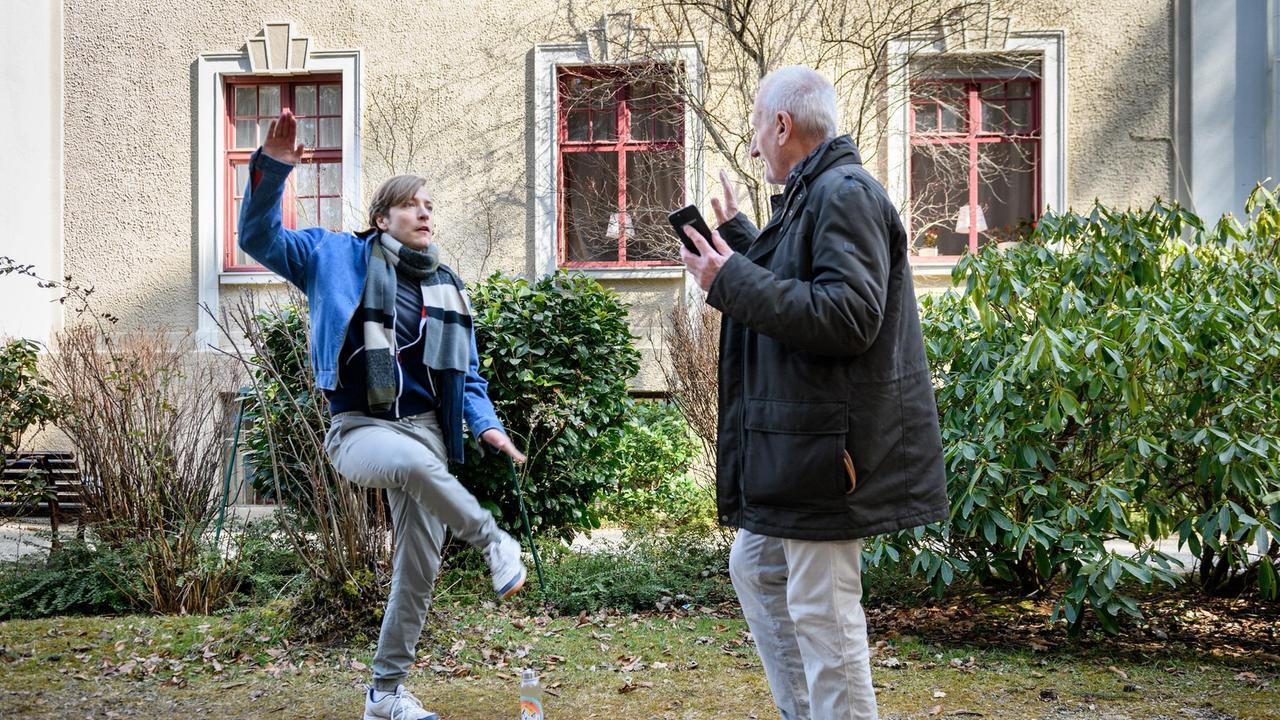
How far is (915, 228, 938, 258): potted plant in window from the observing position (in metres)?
11.2

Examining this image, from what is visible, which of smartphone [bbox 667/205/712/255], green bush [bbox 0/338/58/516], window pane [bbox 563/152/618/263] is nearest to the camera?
smartphone [bbox 667/205/712/255]

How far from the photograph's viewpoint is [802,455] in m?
2.65

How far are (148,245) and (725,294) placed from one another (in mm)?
10314

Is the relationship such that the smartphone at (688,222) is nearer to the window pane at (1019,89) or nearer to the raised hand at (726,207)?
the raised hand at (726,207)

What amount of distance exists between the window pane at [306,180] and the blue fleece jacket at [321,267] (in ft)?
27.5

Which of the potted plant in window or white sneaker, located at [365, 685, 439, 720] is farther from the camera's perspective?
the potted plant in window

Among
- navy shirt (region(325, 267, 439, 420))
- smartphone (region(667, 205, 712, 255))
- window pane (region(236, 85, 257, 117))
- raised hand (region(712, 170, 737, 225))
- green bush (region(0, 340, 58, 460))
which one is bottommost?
green bush (region(0, 340, 58, 460))

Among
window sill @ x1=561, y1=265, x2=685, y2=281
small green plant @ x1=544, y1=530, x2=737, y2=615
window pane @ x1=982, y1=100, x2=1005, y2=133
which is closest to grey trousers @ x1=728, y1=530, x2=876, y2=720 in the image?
small green plant @ x1=544, y1=530, x2=737, y2=615

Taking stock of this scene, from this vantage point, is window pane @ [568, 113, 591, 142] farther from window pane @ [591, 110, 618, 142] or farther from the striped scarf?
the striped scarf

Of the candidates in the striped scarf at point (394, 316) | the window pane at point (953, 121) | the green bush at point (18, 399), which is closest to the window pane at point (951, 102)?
the window pane at point (953, 121)

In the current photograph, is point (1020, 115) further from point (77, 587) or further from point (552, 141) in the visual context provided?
point (77, 587)

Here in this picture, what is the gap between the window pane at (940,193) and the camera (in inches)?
439

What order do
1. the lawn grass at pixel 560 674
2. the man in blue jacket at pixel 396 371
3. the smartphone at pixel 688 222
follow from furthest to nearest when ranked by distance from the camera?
the lawn grass at pixel 560 674
the man in blue jacket at pixel 396 371
the smartphone at pixel 688 222

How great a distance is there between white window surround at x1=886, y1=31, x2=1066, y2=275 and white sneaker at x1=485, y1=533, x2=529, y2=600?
8077 mm
